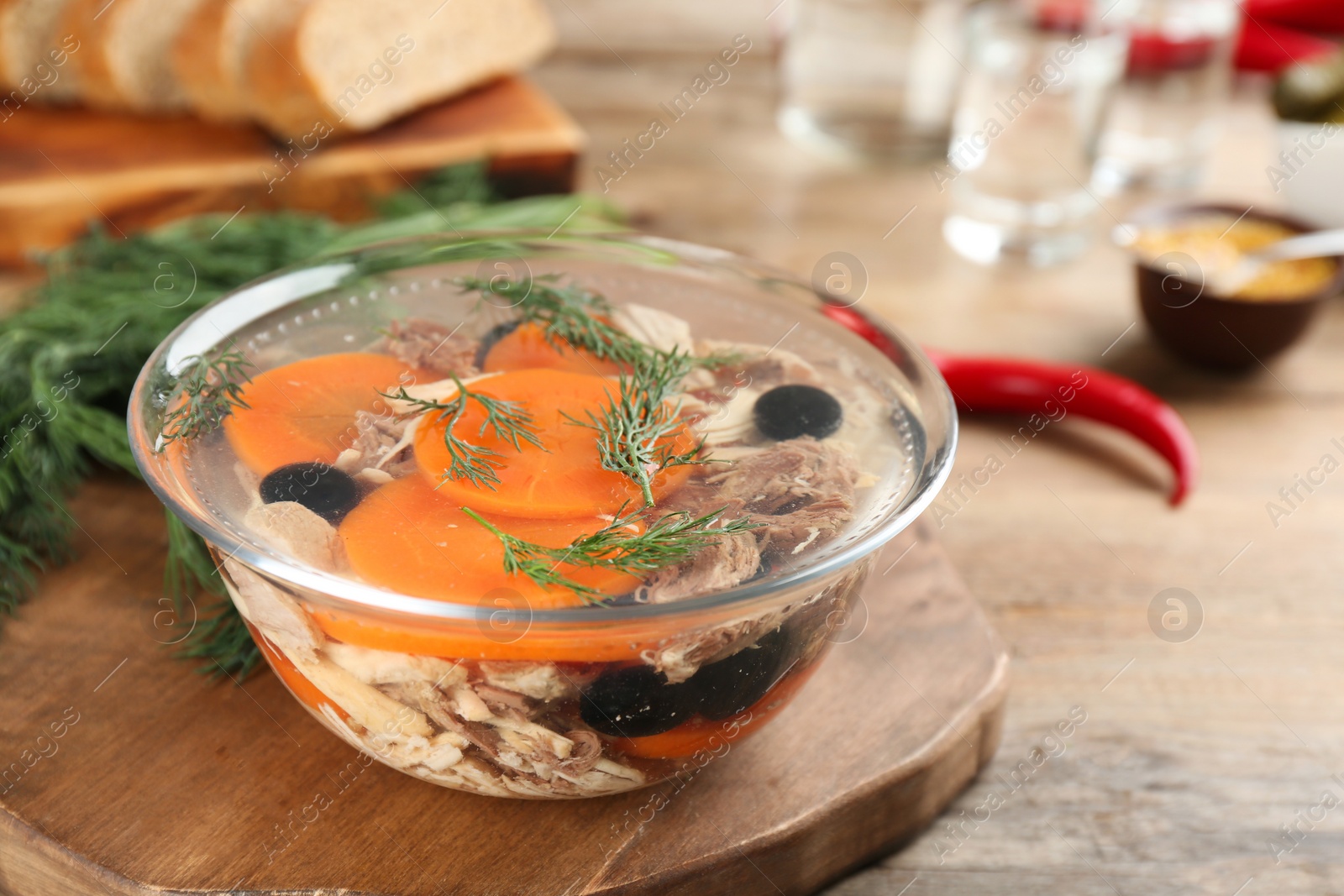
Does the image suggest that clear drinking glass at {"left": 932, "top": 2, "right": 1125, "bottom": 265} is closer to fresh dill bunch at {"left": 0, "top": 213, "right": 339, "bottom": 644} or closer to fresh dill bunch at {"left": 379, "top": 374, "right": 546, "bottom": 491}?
fresh dill bunch at {"left": 0, "top": 213, "right": 339, "bottom": 644}

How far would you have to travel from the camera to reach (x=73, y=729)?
4.85ft

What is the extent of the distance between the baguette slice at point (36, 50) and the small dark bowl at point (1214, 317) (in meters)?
2.56

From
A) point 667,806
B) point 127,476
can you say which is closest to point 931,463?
point 667,806

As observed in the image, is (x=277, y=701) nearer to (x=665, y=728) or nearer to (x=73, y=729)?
(x=73, y=729)

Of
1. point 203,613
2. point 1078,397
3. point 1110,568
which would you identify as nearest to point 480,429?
point 203,613

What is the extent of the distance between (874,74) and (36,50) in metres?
2.19

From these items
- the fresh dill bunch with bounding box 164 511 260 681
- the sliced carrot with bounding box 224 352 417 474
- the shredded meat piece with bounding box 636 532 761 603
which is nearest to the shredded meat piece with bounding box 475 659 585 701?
the shredded meat piece with bounding box 636 532 761 603

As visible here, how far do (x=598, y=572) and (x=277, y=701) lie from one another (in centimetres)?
61

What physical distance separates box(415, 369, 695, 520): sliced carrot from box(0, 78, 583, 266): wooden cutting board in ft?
5.10

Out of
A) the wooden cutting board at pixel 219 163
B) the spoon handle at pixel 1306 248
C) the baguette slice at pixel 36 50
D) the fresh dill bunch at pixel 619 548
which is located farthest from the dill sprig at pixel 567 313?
the baguette slice at pixel 36 50

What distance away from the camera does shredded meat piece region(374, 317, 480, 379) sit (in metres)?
1.49

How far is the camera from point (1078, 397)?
2260 mm

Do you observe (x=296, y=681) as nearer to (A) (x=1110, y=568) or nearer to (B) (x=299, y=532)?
(B) (x=299, y=532)

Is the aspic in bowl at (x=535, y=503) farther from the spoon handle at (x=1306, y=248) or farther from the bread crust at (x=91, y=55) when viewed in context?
the bread crust at (x=91, y=55)
